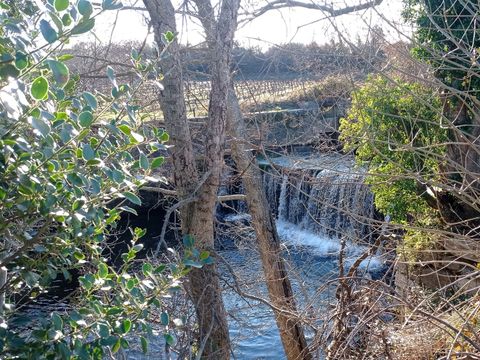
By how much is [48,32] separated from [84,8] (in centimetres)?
10

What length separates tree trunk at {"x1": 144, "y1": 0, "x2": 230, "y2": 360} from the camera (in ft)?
14.6

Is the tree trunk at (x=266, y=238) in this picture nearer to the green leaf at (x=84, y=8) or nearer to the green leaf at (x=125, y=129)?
the green leaf at (x=125, y=129)

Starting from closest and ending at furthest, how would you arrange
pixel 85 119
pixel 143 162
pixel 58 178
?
pixel 85 119 < pixel 58 178 < pixel 143 162

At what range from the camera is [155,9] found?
176 inches

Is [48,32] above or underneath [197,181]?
above

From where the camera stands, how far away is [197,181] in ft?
15.3

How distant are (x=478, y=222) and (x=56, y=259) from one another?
6.57 meters

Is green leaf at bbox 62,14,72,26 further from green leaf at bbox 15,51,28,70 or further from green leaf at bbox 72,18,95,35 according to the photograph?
green leaf at bbox 15,51,28,70

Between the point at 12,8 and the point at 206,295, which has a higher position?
the point at 12,8

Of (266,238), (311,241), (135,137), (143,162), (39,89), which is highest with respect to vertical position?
(39,89)

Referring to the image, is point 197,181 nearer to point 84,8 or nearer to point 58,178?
point 58,178

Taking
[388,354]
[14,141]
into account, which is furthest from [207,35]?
[14,141]

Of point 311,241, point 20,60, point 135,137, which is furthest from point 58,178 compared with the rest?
point 311,241

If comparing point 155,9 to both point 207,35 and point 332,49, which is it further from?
point 332,49
